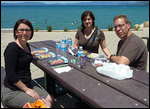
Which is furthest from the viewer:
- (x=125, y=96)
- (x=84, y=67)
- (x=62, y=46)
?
(x=62, y=46)

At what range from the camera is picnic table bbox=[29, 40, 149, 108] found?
1.57m

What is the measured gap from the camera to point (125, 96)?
1679 millimetres

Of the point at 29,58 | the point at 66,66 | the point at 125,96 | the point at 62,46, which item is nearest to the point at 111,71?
the point at 125,96

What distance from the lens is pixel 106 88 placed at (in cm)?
185

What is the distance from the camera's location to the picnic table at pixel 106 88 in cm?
157

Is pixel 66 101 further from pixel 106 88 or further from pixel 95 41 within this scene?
pixel 106 88

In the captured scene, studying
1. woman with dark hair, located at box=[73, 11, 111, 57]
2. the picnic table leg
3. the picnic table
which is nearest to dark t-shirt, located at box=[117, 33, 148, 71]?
the picnic table

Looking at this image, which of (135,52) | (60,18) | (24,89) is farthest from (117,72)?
(60,18)

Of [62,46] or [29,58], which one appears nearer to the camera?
[29,58]

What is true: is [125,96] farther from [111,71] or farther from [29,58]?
[29,58]

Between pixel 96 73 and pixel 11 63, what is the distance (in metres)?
1.28

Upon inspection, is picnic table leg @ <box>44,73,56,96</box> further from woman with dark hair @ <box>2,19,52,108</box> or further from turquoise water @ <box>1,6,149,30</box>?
turquoise water @ <box>1,6,149,30</box>

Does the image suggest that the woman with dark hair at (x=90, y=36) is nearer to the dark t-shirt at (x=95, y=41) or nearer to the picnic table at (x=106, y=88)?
the dark t-shirt at (x=95, y=41)

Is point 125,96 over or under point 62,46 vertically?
under
